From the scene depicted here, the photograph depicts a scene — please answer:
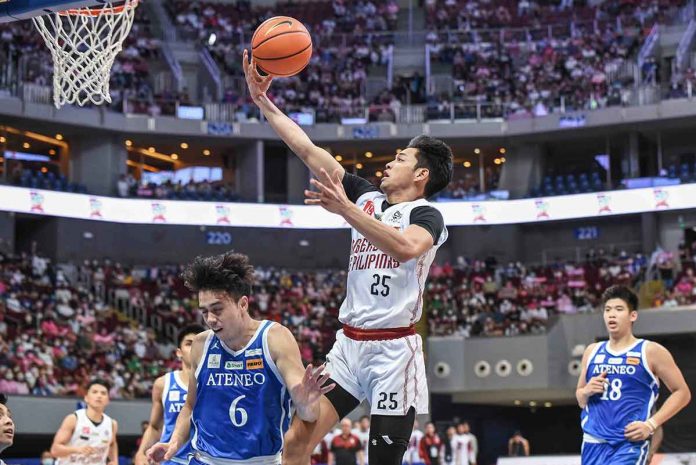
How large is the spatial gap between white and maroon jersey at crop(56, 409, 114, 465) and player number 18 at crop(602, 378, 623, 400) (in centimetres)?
528

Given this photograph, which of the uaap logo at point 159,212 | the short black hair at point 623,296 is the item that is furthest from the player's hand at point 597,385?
the uaap logo at point 159,212

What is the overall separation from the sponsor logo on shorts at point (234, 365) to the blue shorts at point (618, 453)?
3.45 m

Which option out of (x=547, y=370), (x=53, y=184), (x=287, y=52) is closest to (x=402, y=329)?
(x=287, y=52)

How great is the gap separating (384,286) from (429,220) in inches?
18.4

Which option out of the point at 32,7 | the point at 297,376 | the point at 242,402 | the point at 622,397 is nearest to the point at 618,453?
the point at 622,397

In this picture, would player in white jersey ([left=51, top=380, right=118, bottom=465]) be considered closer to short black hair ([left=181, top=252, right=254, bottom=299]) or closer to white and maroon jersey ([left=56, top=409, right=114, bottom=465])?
white and maroon jersey ([left=56, top=409, right=114, bottom=465])

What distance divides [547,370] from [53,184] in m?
15.0

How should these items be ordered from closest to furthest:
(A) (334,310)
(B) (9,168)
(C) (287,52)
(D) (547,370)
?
1. (C) (287,52)
2. (D) (547,370)
3. (A) (334,310)
4. (B) (9,168)

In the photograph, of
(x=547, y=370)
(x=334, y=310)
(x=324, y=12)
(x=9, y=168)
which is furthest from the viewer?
(x=324, y=12)

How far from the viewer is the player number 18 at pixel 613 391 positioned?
8.32 m

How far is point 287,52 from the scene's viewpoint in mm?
7496

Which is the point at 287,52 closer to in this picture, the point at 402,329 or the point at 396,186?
the point at 396,186

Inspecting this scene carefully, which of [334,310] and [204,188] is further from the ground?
[204,188]

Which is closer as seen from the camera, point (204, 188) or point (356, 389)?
point (356, 389)
